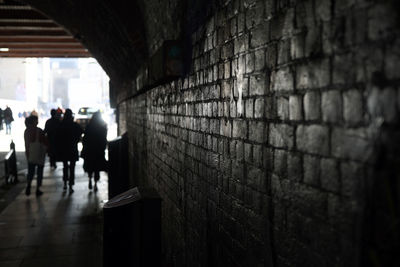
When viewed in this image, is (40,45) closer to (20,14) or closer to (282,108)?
(20,14)

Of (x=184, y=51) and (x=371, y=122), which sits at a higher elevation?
(x=184, y=51)

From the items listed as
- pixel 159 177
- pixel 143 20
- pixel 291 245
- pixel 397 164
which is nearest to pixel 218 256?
pixel 291 245

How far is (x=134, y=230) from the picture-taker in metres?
3.85

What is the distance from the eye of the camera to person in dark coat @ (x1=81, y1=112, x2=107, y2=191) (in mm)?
10844

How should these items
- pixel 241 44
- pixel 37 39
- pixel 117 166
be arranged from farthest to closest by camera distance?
pixel 37 39
pixel 117 166
pixel 241 44

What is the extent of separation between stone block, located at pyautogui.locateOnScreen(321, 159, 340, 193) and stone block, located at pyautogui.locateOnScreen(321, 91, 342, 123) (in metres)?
0.17

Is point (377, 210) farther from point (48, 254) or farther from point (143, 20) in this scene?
point (143, 20)

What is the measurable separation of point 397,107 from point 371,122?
15 centimetres

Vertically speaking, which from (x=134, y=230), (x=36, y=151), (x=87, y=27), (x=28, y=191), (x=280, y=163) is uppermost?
(x=87, y=27)

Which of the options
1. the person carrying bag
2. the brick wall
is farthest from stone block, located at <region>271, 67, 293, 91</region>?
the person carrying bag

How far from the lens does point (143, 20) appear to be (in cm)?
715

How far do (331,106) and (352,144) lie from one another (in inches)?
8.4

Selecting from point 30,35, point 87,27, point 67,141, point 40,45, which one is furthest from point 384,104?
point 40,45

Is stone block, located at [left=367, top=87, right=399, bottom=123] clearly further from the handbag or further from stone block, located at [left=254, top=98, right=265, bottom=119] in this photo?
the handbag
